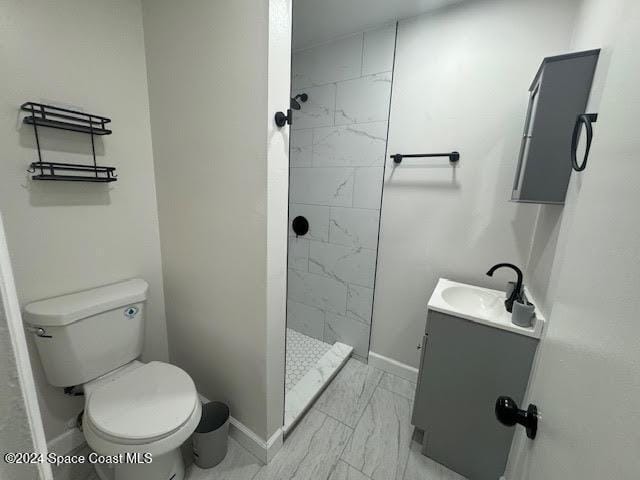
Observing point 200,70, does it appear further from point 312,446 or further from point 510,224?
point 312,446

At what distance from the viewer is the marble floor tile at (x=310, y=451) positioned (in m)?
1.25

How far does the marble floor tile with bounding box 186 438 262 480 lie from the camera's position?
4.05ft

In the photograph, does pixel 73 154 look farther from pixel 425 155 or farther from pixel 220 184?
pixel 425 155

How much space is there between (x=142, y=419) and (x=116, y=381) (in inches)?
11.7

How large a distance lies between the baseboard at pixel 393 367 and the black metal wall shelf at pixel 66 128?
204 cm

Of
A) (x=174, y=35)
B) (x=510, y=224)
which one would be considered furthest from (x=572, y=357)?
(x=174, y=35)

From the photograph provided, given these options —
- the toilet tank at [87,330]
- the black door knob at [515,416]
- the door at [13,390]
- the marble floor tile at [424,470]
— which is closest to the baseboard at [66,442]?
the toilet tank at [87,330]

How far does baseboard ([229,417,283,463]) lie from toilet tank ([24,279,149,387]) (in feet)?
2.19

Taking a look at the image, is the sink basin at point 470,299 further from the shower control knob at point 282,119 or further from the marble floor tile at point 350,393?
the shower control knob at point 282,119

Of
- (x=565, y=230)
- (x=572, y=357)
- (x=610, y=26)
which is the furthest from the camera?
(x=565, y=230)

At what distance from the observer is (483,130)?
1.47 m

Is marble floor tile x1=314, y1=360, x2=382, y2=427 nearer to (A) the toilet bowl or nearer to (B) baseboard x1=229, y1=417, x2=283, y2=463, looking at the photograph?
(B) baseboard x1=229, y1=417, x2=283, y2=463

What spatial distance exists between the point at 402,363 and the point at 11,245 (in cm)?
227

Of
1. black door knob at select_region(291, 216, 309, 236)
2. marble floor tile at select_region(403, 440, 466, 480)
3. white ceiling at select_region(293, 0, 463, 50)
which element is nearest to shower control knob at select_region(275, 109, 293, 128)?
white ceiling at select_region(293, 0, 463, 50)
